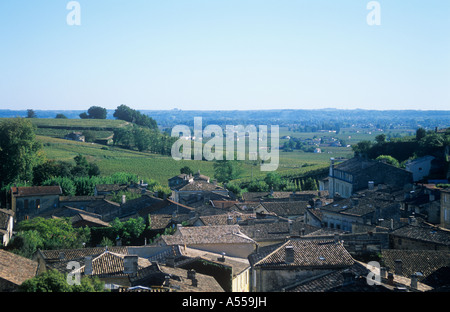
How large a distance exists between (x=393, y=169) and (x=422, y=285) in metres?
30.3

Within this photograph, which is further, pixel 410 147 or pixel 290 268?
pixel 410 147

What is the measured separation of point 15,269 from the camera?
21266mm

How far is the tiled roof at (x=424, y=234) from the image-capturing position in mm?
23000

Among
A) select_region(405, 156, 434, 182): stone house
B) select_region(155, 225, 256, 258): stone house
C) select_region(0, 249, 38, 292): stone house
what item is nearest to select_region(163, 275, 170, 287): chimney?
select_region(0, 249, 38, 292): stone house

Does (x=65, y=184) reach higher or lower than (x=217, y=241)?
lower

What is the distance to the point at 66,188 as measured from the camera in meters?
57.2

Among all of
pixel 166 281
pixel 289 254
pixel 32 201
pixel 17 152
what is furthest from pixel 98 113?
pixel 166 281

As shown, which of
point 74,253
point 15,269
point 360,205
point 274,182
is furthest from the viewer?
point 274,182

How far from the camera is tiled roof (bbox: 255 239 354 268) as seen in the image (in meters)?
17.8

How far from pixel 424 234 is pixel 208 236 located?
8635 millimetres

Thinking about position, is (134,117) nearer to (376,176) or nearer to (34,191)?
(34,191)

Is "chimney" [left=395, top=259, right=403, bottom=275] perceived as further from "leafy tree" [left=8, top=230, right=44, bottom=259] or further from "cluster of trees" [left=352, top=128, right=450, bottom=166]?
"cluster of trees" [left=352, top=128, right=450, bottom=166]

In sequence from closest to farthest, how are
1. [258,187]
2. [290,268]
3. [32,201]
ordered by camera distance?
[290,268] < [32,201] < [258,187]
